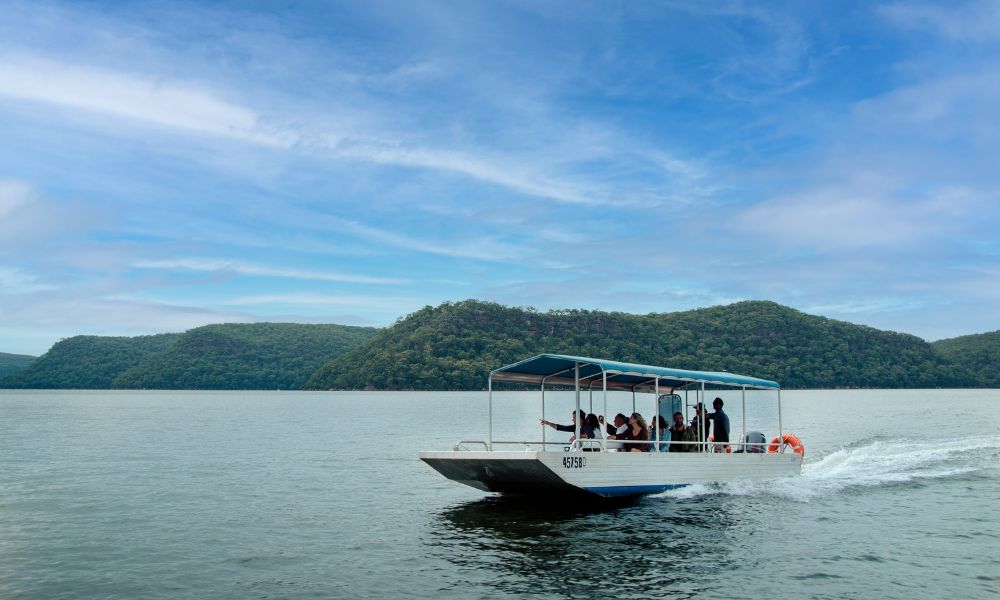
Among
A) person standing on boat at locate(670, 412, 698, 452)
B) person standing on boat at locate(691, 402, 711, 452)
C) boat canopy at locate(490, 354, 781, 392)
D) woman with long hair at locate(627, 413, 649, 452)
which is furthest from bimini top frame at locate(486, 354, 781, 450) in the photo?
person standing on boat at locate(670, 412, 698, 452)

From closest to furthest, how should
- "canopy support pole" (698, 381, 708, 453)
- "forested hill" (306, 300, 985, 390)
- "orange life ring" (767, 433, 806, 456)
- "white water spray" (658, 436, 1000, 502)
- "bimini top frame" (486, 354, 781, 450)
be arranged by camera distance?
"bimini top frame" (486, 354, 781, 450) → "canopy support pole" (698, 381, 708, 453) → "white water spray" (658, 436, 1000, 502) → "orange life ring" (767, 433, 806, 456) → "forested hill" (306, 300, 985, 390)

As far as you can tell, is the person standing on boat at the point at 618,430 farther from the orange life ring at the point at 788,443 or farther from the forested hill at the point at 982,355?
the forested hill at the point at 982,355

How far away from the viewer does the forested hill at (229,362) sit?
178 meters

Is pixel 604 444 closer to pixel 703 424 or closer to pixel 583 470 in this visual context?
pixel 583 470

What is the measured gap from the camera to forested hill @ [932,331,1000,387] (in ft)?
535

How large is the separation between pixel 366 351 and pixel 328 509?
145905 mm

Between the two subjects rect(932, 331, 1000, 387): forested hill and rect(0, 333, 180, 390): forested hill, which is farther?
rect(0, 333, 180, 390): forested hill

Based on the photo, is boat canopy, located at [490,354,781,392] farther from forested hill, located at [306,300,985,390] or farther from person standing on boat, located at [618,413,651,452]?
forested hill, located at [306,300,985,390]

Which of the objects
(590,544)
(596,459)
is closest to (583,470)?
(596,459)

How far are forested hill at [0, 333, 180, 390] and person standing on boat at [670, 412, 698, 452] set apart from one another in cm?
18824

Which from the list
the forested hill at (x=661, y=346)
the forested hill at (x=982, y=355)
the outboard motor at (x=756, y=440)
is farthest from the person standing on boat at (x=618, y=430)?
the forested hill at (x=982, y=355)

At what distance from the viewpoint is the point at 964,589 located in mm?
13156

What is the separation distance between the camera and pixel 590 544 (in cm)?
1606

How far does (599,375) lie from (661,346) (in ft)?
387
